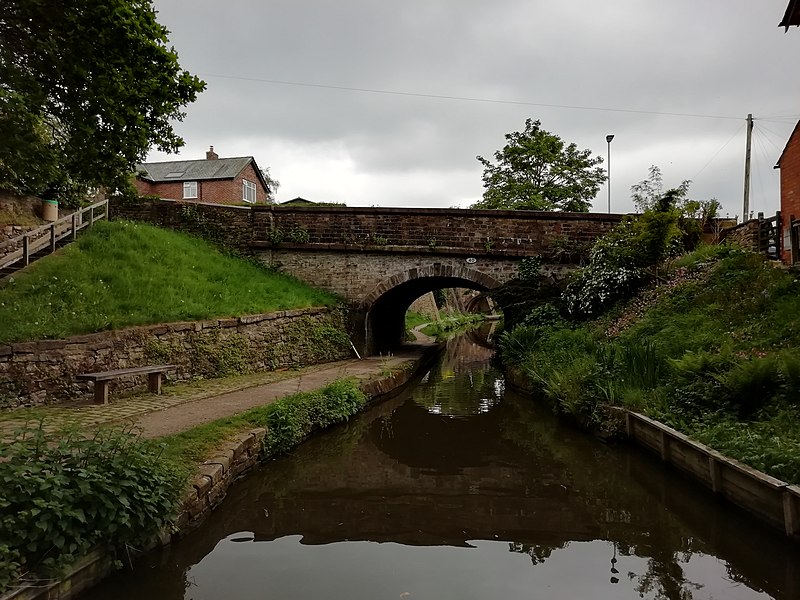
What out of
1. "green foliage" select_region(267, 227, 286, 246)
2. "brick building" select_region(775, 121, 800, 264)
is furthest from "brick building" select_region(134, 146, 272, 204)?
"brick building" select_region(775, 121, 800, 264)

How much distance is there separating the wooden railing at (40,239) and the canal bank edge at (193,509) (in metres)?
7.33

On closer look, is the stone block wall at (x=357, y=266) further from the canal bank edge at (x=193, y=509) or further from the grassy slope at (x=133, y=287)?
the canal bank edge at (x=193, y=509)

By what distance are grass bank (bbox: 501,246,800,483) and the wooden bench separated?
6831 millimetres

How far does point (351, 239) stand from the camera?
16391mm

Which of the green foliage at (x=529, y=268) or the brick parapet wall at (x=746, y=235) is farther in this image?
the green foliage at (x=529, y=268)

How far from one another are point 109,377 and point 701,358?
835 cm

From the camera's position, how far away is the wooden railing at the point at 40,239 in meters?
10.6

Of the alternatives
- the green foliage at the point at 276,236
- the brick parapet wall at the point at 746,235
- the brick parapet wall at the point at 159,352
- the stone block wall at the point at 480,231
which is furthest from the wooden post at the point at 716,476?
the green foliage at the point at 276,236

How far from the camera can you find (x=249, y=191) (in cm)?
3453

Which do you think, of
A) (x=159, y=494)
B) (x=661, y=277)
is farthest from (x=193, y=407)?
(x=661, y=277)

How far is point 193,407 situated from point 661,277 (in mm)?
10851

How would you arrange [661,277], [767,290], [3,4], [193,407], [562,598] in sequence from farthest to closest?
[661,277], [767,290], [193,407], [3,4], [562,598]

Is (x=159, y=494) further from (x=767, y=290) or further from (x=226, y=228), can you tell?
(x=226, y=228)

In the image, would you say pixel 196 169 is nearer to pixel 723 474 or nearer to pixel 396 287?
pixel 396 287
